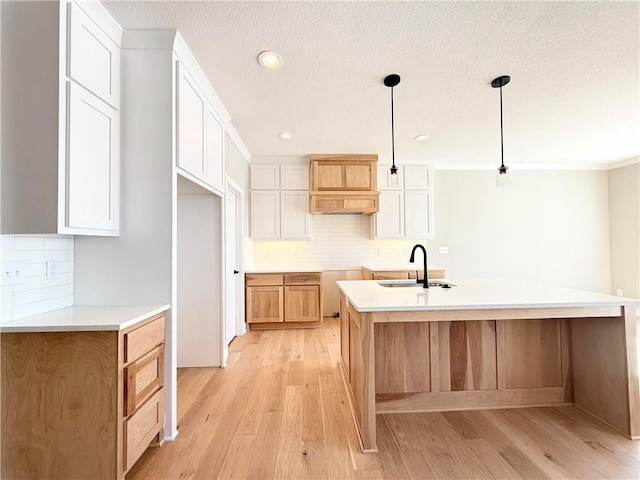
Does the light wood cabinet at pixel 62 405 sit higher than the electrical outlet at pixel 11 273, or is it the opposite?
the electrical outlet at pixel 11 273

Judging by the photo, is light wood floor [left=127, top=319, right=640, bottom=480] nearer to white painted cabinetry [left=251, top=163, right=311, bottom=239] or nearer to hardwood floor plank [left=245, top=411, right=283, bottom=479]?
hardwood floor plank [left=245, top=411, right=283, bottom=479]

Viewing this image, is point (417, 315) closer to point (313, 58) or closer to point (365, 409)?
point (365, 409)

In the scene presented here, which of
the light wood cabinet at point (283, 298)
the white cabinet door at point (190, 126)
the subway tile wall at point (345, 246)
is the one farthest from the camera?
the subway tile wall at point (345, 246)

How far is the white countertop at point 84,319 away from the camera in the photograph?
4.28 feet

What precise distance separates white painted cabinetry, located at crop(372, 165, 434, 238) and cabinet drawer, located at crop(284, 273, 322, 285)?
1.21 metres

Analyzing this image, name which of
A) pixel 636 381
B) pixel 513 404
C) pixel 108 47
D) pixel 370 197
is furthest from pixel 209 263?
pixel 636 381

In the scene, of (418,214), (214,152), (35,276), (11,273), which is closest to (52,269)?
(35,276)

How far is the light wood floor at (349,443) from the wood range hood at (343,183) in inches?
98.7

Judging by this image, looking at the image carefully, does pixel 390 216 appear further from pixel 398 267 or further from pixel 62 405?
pixel 62 405

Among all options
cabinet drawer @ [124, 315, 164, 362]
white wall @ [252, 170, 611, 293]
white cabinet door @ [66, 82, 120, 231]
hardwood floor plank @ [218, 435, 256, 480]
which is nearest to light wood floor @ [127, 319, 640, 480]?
hardwood floor plank @ [218, 435, 256, 480]

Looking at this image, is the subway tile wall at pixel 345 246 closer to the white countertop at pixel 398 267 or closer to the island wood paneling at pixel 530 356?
the white countertop at pixel 398 267

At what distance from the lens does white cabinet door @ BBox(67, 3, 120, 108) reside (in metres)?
1.39

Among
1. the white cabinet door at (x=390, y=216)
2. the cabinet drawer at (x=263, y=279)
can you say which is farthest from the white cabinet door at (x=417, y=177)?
the cabinet drawer at (x=263, y=279)

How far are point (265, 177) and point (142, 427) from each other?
11.2ft
